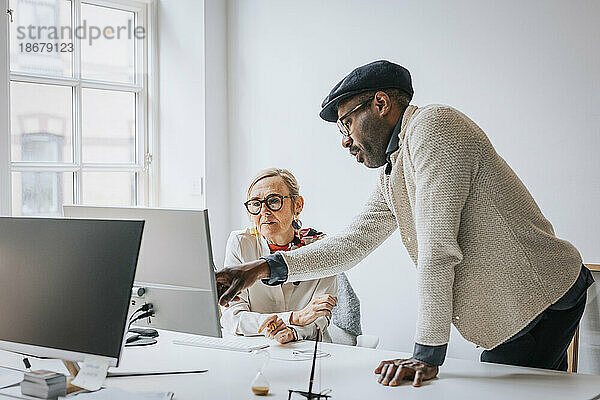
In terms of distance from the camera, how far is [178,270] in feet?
6.48

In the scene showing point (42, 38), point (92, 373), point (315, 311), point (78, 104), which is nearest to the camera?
point (92, 373)

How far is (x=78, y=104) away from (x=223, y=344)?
6.80 ft

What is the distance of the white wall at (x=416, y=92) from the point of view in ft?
9.55

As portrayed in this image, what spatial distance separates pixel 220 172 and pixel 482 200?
2.47 m

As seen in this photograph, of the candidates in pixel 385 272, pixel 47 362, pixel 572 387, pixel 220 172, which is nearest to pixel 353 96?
pixel 572 387

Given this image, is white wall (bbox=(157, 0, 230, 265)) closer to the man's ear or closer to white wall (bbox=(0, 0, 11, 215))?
white wall (bbox=(0, 0, 11, 215))

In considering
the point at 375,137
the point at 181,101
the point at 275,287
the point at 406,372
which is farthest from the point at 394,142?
the point at 181,101

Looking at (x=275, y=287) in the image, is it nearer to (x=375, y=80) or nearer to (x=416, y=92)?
(x=375, y=80)

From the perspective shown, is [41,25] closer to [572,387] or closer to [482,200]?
[482,200]

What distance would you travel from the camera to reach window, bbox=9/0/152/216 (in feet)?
12.0

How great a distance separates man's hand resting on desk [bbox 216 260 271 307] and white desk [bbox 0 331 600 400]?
6.6 inches

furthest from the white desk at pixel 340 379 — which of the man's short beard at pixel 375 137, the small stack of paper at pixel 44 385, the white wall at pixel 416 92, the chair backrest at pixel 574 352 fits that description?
the white wall at pixel 416 92

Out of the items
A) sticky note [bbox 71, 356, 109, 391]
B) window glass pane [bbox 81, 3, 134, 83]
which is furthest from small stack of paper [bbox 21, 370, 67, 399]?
window glass pane [bbox 81, 3, 134, 83]

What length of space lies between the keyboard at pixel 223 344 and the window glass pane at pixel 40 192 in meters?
1.69
